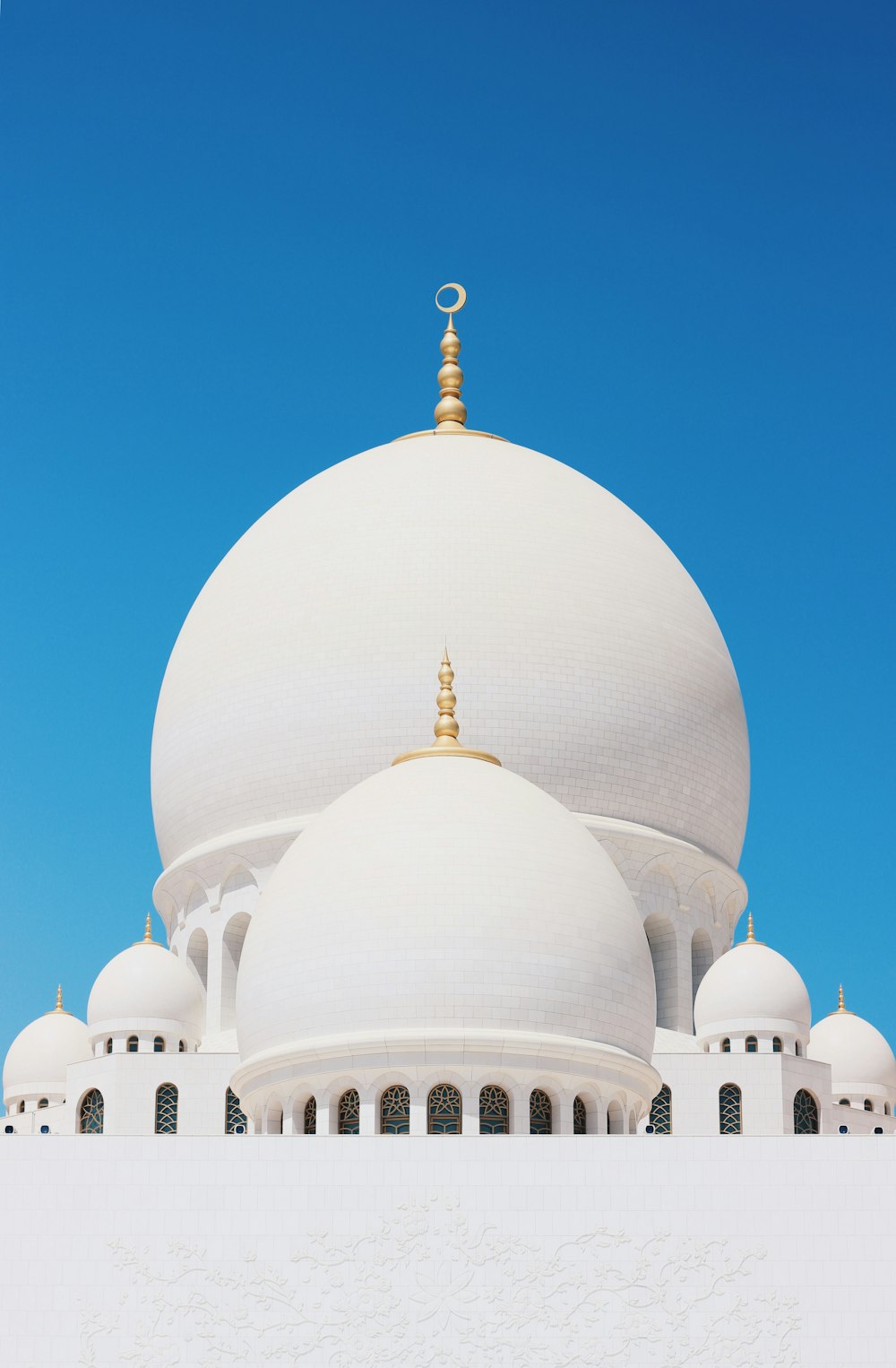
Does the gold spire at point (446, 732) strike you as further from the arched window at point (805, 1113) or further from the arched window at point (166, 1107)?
the arched window at point (805, 1113)

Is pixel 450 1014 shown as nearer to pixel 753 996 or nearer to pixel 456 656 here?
pixel 753 996

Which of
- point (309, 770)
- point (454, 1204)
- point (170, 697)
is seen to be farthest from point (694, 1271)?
point (170, 697)

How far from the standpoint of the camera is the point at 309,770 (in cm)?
3316

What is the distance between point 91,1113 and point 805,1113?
9.89 m

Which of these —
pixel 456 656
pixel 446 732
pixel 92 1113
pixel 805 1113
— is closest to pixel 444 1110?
pixel 446 732

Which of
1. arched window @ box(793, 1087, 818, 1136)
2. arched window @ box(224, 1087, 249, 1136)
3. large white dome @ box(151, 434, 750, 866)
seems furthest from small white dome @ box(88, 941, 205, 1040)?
arched window @ box(793, 1087, 818, 1136)

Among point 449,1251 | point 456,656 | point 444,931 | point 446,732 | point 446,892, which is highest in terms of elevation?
point 456,656

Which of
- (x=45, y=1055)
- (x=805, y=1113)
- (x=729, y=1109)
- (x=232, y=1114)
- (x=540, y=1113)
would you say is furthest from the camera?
(x=45, y=1055)

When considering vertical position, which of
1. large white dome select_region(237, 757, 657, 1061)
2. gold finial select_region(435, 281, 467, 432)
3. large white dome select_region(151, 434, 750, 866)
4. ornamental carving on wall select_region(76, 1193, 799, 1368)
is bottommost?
ornamental carving on wall select_region(76, 1193, 799, 1368)

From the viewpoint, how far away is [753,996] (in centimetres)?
3161

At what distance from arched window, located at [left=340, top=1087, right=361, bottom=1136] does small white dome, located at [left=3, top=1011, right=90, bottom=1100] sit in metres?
11.5

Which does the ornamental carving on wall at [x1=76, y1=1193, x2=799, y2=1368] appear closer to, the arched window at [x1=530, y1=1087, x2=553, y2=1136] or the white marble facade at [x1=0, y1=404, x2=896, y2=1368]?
the white marble facade at [x1=0, y1=404, x2=896, y2=1368]

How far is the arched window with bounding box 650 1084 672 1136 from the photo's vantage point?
101 ft

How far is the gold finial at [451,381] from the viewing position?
37531 mm
